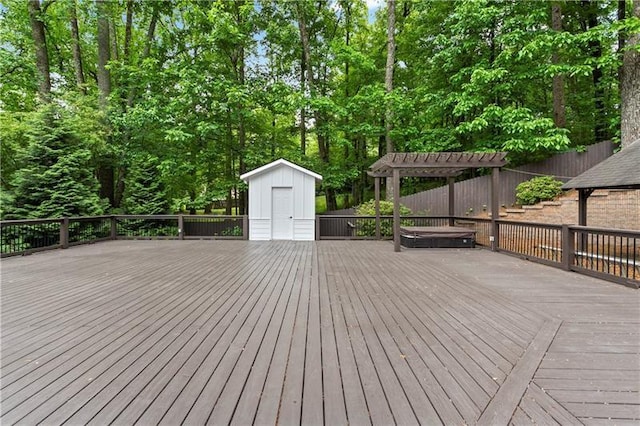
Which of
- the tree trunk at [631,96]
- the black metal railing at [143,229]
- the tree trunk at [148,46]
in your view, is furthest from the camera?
the tree trunk at [148,46]

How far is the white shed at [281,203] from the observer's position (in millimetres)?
9945

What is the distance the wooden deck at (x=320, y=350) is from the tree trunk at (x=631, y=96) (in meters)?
7.23

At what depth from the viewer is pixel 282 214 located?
10.1 meters

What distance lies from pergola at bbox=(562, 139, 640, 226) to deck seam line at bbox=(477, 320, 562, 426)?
411 cm

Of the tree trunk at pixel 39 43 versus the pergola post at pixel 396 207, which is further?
the tree trunk at pixel 39 43

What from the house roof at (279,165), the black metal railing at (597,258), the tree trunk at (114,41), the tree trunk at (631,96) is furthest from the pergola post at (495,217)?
the tree trunk at (114,41)

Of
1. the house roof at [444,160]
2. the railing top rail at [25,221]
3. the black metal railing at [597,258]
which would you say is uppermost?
the house roof at [444,160]

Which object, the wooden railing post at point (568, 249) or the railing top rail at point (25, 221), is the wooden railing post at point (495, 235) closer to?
the wooden railing post at point (568, 249)

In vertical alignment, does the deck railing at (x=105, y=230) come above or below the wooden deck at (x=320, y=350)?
above

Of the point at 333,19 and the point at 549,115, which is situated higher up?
the point at 333,19

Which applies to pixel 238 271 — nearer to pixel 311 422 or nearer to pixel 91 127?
pixel 311 422

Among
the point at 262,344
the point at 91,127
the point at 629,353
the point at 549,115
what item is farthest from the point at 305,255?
the point at 549,115

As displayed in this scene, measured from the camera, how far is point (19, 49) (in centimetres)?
1169

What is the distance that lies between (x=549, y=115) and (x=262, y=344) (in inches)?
591
